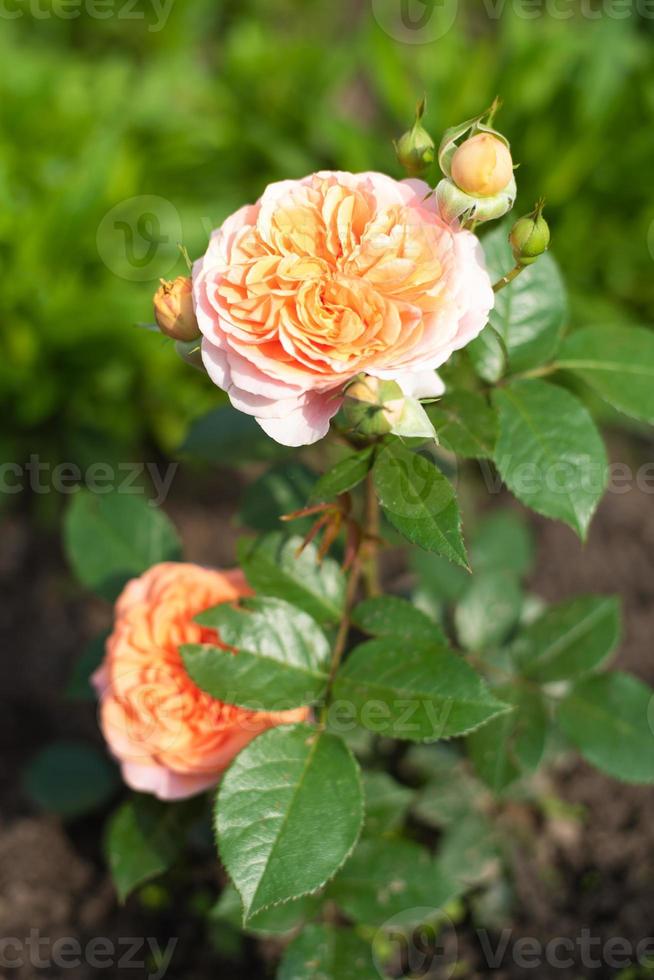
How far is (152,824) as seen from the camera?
1.09 meters

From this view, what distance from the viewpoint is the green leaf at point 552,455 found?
86cm

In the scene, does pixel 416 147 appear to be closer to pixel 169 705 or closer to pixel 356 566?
pixel 356 566

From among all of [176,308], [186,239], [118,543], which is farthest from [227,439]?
[186,239]

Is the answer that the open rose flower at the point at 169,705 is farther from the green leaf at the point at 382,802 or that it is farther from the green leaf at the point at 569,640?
the green leaf at the point at 569,640

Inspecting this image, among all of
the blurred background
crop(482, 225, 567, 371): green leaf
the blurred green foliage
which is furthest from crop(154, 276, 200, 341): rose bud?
the blurred green foliage

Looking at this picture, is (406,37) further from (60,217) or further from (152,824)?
(152,824)

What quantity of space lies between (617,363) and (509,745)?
1.53 ft

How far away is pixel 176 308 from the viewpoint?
77 cm

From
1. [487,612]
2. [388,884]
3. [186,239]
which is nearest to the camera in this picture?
[388,884]

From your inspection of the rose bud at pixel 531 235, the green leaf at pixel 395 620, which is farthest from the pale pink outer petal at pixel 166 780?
→ the rose bud at pixel 531 235

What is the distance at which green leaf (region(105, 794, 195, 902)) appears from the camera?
105cm

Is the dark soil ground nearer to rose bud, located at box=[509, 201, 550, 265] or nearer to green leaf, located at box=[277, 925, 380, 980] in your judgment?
green leaf, located at box=[277, 925, 380, 980]

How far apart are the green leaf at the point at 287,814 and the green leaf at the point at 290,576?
0.48ft

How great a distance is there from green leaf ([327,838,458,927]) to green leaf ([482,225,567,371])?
1.96 ft
